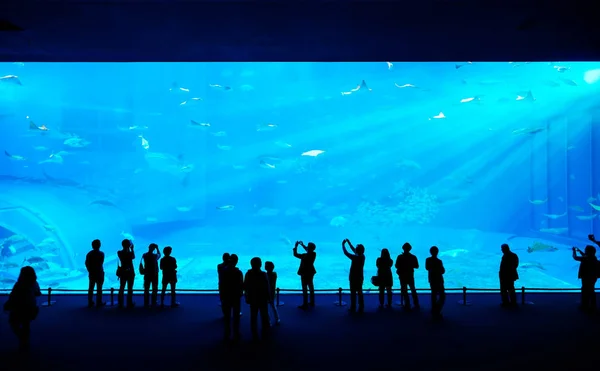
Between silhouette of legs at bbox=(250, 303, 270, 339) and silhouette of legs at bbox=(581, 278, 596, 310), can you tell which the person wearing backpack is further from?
silhouette of legs at bbox=(250, 303, 270, 339)

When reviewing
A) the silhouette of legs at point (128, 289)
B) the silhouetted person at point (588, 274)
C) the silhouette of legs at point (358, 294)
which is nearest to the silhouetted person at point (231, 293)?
the silhouette of legs at point (358, 294)

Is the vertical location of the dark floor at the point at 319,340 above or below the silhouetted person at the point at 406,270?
below

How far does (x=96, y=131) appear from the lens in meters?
45.2

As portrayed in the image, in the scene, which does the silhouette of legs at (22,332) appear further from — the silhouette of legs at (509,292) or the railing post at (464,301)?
the silhouette of legs at (509,292)

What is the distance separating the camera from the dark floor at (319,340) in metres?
4.09

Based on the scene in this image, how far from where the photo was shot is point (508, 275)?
251 inches

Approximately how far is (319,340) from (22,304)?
3405 mm

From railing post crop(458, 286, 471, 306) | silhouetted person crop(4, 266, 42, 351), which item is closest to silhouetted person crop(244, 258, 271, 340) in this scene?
silhouetted person crop(4, 266, 42, 351)

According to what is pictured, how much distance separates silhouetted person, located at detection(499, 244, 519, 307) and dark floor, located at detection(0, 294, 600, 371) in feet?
0.64
